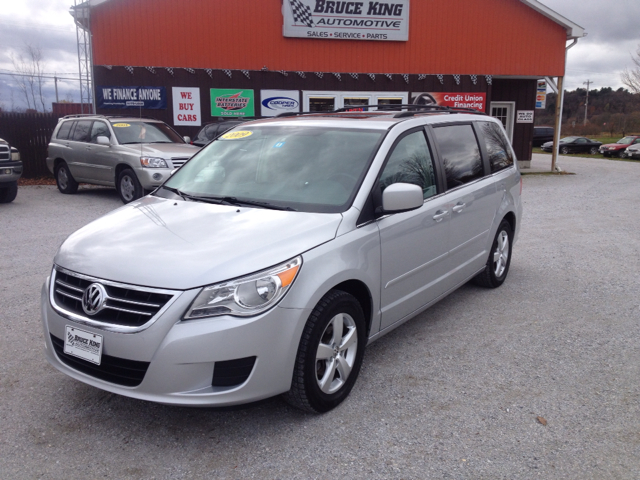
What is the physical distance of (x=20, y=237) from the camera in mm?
8328

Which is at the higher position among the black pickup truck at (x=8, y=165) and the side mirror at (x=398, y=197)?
the side mirror at (x=398, y=197)

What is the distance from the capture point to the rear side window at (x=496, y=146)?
568 centimetres

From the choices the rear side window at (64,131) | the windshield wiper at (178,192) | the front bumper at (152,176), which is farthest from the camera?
the rear side window at (64,131)

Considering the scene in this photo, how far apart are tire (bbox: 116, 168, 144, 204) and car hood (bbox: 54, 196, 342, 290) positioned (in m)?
7.36

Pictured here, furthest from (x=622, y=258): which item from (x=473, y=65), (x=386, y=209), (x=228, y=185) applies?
(x=473, y=65)

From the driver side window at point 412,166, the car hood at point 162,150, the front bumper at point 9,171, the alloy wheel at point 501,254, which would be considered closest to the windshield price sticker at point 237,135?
the driver side window at point 412,166

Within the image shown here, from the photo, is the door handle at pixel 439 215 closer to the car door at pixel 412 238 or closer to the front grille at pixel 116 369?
the car door at pixel 412 238

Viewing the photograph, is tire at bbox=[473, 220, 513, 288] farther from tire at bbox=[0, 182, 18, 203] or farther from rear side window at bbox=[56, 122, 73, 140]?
rear side window at bbox=[56, 122, 73, 140]

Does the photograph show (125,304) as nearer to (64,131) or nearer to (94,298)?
(94,298)

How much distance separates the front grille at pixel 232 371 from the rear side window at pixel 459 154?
2.48 metres

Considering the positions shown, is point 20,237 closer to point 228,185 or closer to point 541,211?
point 228,185

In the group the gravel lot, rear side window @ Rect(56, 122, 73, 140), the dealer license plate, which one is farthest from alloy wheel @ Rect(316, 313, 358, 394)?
rear side window @ Rect(56, 122, 73, 140)

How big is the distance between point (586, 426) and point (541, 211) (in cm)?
869

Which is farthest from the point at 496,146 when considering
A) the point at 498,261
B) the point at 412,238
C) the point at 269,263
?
the point at 269,263
